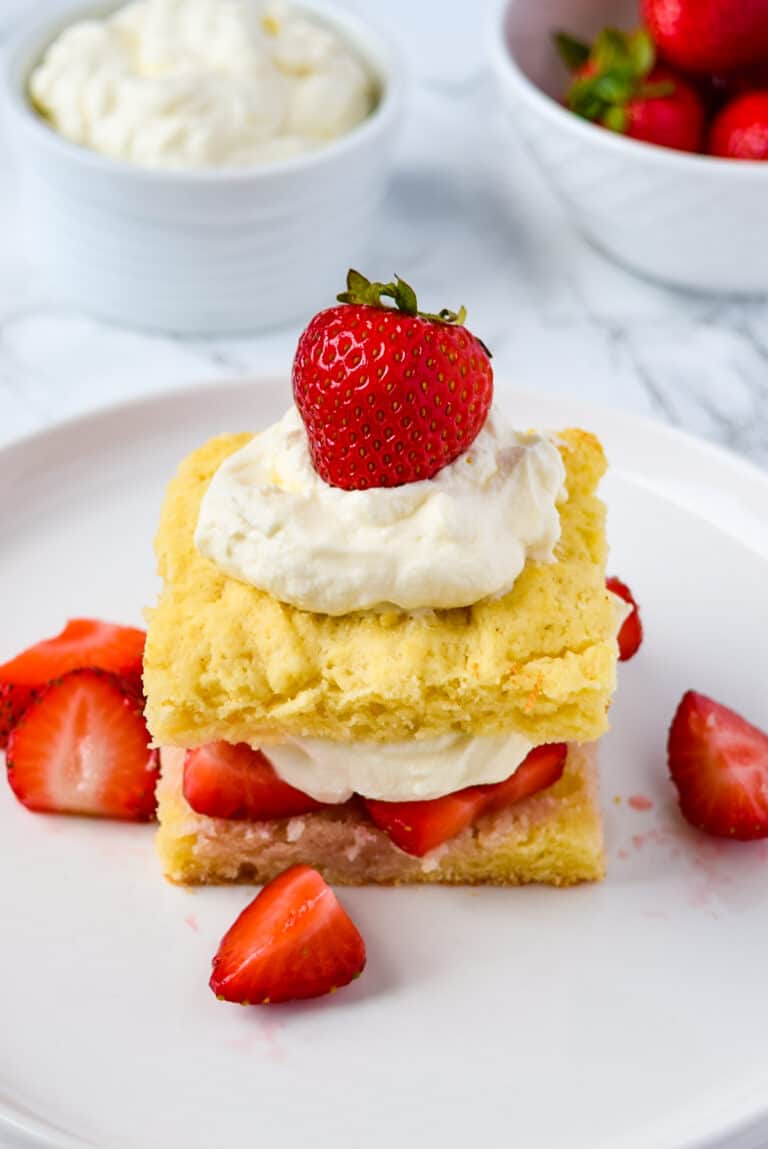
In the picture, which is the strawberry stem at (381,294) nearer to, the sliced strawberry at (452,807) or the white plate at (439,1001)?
the sliced strawberry at (452,807)

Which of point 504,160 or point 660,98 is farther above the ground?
point 660,98

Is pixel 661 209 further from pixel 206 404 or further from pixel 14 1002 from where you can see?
pixel 14 1002

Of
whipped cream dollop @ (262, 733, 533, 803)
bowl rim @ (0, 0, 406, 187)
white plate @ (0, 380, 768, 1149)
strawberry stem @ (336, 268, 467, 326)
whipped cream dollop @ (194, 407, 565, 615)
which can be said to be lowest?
white plate @ (0, 380, 768, 1149)

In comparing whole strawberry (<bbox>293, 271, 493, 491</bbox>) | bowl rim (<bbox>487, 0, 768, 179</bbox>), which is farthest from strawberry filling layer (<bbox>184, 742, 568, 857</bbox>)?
bowl rim (<bbox>487, 0, 768, 179</bbox>)

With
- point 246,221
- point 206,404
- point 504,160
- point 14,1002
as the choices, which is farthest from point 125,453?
point 504,160

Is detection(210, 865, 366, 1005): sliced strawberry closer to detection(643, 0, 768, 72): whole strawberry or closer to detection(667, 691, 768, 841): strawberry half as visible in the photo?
detection(667, 691, 768, 841): strawberry half
